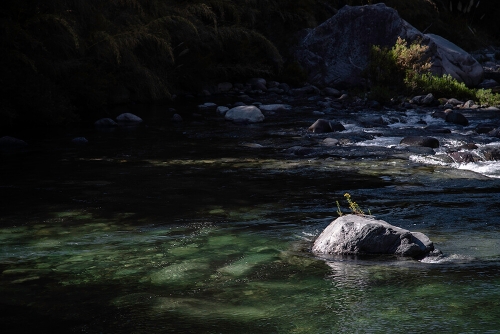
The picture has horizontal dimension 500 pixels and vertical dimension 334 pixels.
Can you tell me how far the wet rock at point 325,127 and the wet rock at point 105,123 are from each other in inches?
146

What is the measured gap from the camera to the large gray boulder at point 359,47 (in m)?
19.3

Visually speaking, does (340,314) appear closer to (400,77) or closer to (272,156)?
(272,156)

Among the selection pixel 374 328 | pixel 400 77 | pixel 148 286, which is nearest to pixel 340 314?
pixel 374 328

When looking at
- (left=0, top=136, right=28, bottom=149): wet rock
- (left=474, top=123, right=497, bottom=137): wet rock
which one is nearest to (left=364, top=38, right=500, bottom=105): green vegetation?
(left=474, top=123, right=497, bottom=137): wet rock

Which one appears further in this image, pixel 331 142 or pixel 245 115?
pixel 245 115

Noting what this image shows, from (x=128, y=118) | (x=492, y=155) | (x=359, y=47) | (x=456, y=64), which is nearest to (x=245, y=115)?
(x=128, y=118)

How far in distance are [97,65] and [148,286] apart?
454 inches

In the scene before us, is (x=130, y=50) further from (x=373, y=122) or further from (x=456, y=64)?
(x=456, y=64)

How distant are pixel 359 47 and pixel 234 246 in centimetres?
1529

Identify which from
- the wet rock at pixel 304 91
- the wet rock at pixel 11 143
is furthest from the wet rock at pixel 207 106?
the wet rock at pixel 11 143

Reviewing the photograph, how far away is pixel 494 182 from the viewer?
763 cm

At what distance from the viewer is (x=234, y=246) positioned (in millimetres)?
5383

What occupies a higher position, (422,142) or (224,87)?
(224,87)

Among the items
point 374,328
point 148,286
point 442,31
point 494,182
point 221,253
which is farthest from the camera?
point 442,31
